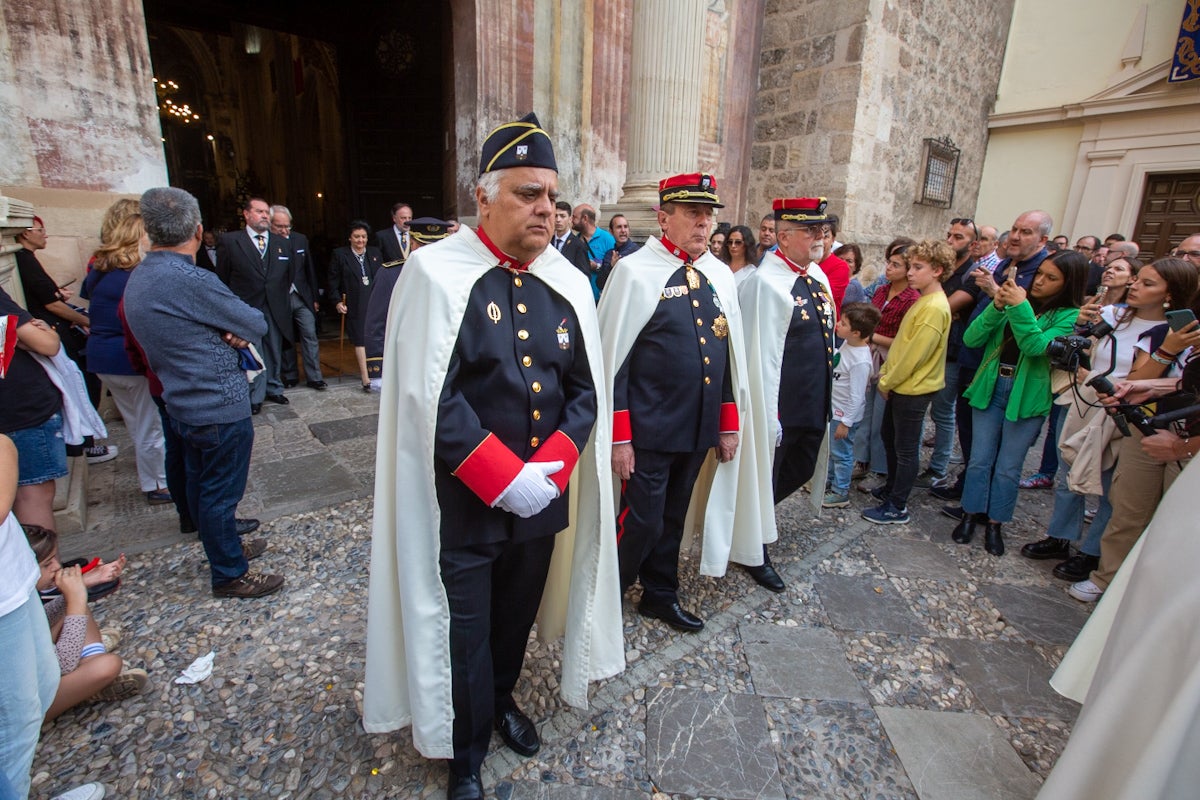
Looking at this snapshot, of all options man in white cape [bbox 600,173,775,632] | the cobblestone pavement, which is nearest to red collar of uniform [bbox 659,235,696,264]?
man in white cape [bbox 600,173,775,632]

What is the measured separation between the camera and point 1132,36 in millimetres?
10773

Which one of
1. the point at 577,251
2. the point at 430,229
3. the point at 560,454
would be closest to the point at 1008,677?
the point at 560,454

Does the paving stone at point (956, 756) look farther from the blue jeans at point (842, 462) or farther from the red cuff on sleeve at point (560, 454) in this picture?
the blue jeans at point (842, 462)

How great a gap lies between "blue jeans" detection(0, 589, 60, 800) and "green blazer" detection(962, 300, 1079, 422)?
15.7 ft

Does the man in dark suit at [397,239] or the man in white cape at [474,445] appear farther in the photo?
the man in dark suit at [397,239]

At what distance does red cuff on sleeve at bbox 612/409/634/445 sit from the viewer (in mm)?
2576

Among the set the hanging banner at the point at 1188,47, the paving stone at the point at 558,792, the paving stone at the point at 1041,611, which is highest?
the hanging banner at the point at 1188,47

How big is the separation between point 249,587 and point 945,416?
510 centimetres

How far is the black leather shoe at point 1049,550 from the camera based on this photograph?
155 inches

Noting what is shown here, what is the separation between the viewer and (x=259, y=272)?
5.99m

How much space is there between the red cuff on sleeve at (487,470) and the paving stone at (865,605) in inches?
89.4

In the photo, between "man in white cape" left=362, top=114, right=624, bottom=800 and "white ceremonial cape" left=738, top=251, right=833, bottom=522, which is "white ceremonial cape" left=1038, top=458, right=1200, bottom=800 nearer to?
"man in white cape" left=362, top=114, right=624, bottom=800

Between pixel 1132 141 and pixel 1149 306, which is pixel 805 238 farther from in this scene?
pixel 1132 141

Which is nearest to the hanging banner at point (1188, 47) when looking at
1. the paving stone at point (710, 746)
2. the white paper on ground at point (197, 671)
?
the paving stone at point (710, 746)
